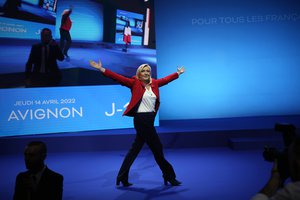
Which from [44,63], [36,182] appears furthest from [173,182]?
[44,63]

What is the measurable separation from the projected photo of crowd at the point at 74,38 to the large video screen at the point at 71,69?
0.05ft

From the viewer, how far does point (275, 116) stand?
24.2 ft

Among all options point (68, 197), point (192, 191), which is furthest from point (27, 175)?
point (192, 191)

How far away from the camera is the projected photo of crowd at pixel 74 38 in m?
5.92

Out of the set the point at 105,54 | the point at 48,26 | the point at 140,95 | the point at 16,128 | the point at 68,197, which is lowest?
the point at 68,197

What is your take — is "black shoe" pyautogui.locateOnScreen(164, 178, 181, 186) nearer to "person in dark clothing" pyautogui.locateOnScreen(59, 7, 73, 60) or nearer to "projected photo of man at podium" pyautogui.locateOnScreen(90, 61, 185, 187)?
"projected photo of man at podium" pyautogui.locateOnScreen(90, 61, 185, 187)

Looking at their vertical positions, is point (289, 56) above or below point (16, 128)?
above

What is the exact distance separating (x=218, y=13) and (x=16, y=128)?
177 inches

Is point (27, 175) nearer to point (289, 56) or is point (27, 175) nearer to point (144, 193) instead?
point (144, 193)

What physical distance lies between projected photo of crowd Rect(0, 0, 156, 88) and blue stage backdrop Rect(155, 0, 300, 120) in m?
1.00

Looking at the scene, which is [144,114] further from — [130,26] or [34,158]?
[130,26]

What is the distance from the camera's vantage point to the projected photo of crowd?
19.4 feet

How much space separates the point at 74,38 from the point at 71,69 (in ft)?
1.78

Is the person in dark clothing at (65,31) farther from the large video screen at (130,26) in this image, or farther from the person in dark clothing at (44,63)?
the large video screen at (130,26)
